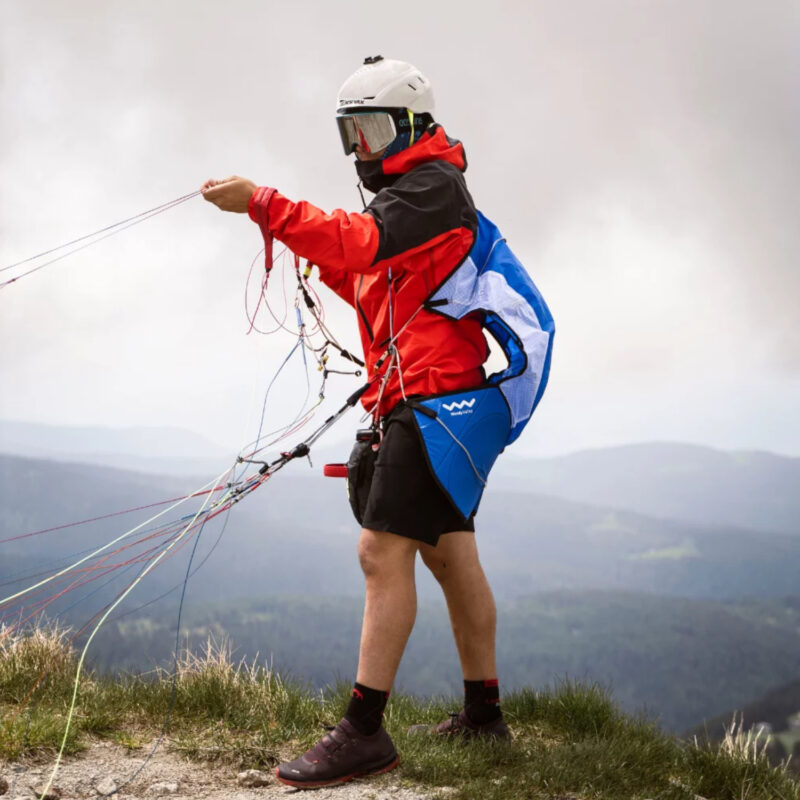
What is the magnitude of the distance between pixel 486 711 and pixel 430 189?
6.98 feet

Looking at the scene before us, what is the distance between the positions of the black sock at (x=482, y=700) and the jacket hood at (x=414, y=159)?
207cm

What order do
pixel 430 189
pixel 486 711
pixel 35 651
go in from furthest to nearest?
pixel 35 651 → pixel 486 711 → pixel 430 189

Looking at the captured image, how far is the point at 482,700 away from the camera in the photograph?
3.63 m

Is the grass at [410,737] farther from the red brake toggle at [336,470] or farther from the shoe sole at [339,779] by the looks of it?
the red brake toggle at [336,470]

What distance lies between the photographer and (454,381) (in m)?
3.26

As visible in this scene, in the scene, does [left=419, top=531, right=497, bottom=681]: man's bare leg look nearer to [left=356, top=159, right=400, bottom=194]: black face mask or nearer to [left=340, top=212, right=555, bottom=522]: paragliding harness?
[left=340, top=212, right=555, bottom=522]: paragliding harness

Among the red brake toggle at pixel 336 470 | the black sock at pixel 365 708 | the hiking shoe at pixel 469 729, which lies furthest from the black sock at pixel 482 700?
the red brake toggle at pixel 336 470

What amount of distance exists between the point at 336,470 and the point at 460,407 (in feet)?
2.02

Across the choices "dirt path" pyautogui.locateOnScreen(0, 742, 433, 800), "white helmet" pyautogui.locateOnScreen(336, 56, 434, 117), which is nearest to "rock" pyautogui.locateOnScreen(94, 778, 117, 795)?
"dirt path" pyautogui.locateOnScreen(0, 742, 433, 800)

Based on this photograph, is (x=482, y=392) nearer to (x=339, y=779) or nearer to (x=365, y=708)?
(x=365, y=708)

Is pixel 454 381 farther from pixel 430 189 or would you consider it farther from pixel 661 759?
pixel 661 759

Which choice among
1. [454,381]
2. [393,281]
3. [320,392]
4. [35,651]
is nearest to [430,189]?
[393,281]

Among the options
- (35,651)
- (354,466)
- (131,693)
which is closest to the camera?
(354,466)

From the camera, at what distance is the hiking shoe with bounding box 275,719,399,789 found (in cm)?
312
